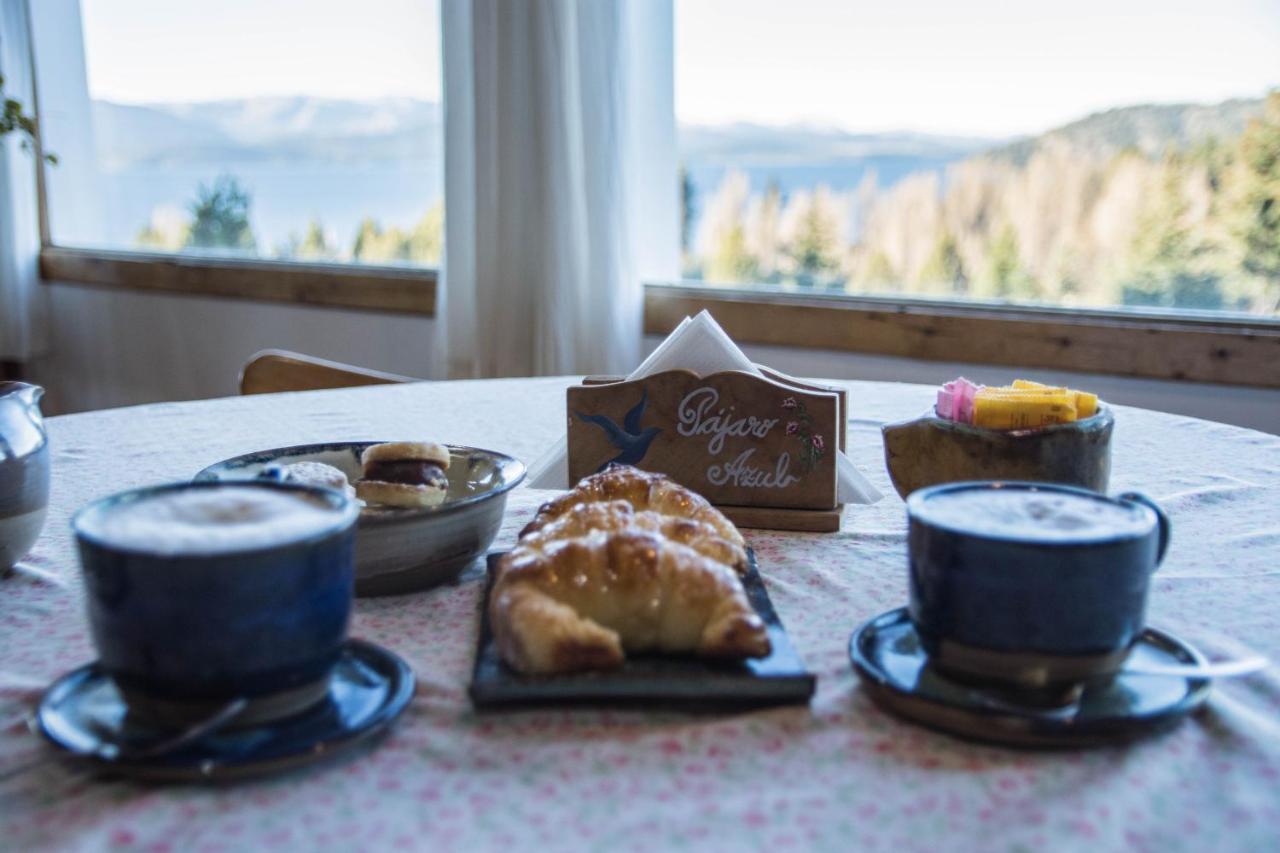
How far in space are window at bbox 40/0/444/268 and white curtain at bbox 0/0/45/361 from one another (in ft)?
0.27

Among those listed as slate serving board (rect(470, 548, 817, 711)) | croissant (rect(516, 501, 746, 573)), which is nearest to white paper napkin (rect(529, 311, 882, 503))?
croissant (rect(516, 501, 746, 573))

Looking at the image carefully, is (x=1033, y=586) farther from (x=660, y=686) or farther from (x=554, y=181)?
(x=554, y=181)

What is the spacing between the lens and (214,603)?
479 millimetres

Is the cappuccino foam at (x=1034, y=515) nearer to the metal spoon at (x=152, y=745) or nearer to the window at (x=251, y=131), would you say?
the metal spoon at (x=152, y=745)

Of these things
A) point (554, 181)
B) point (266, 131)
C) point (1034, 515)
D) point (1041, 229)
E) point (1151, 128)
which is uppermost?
point (266, 131)

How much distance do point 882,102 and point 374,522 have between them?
2.30 metres

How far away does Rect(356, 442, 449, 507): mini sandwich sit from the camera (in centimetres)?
79

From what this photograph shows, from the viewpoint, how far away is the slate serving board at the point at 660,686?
56cm

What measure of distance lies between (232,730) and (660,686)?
20cm

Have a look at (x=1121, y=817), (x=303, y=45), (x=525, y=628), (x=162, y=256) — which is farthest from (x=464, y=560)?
(x=162, y=256)

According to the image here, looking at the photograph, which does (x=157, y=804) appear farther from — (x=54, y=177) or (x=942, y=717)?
(x=54, y=177)

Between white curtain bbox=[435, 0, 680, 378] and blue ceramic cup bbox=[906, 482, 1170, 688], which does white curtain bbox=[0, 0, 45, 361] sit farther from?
blue ceramic cup bbox=[906, 482, 1170, 688]

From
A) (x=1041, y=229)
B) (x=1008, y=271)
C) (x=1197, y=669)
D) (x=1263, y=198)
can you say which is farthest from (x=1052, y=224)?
(x=1197, y=669)

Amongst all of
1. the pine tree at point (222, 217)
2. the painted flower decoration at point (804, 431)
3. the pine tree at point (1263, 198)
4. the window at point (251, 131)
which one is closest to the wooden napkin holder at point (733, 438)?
the painted flower decoration at point (804, 431)
